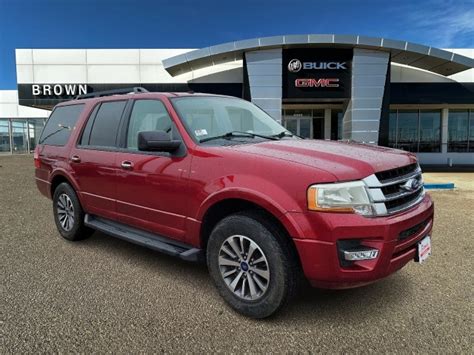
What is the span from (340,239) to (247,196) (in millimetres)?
777

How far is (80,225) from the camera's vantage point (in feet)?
16.2

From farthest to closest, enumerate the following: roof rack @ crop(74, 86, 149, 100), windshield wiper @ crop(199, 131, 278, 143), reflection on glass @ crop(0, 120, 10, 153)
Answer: reflection on glass @ crop(0, 120, 10, 153), roof rack @ crop(74, 86, 149, 100), windshield wiper @ crop(199, 131, 278, 143)

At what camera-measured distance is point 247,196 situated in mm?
2898

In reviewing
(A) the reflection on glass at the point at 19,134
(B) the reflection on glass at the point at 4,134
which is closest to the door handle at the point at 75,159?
(A) the reflection on glass at the point at 19,134

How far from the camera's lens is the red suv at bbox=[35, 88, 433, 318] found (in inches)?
103

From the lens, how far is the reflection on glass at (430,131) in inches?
821

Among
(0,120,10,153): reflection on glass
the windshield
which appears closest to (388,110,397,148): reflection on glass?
the windshield

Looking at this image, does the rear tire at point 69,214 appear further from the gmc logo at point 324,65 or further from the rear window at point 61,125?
the gmc logo at point 324,65

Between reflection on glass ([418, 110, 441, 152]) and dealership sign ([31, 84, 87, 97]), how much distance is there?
18.5 meters

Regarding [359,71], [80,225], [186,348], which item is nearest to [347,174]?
[186,348]

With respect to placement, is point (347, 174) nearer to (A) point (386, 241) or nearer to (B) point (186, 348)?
(A) point (386, 241)

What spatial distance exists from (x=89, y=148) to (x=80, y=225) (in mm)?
1110

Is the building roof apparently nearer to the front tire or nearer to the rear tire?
the rear tire

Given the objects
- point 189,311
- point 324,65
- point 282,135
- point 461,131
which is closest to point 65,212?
point 189,311
